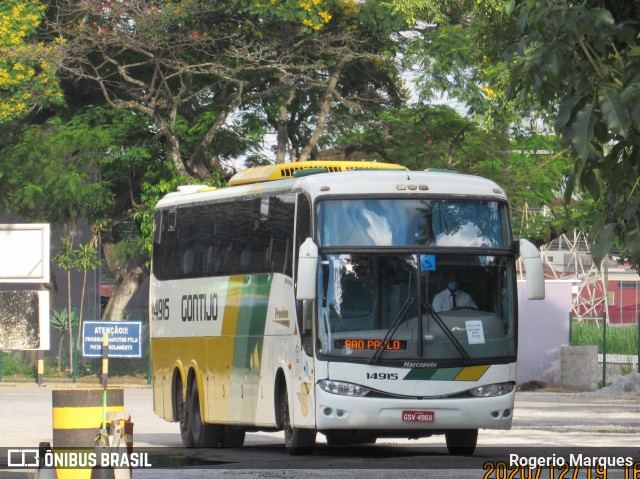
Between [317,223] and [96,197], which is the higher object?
[96,197]

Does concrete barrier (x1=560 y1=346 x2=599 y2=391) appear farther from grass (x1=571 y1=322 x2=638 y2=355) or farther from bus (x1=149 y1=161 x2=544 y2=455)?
bus (x1=149 y1=161 x2=544 y2=455)

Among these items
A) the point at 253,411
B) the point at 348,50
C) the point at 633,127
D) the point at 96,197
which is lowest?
the point at 253,411

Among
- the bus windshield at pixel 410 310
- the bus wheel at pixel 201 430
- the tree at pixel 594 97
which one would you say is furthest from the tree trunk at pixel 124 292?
the tree at pixel 594 97

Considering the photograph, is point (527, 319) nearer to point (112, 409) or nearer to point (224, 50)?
point (224, 50)

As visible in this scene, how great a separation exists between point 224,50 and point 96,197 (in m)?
5.74

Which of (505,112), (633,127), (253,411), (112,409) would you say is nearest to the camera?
(633,127)

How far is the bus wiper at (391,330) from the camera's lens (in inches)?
635

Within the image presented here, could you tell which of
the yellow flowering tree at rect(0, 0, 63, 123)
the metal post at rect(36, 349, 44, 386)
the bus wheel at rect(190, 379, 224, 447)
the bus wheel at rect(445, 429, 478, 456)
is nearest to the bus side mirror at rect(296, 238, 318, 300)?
the bus wheel at rect(445, 429, 478, 456)

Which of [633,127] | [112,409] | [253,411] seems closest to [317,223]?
[253,411]

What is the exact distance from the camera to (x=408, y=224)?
55.0 feet

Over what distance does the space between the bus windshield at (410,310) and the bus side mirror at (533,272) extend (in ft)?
1.97

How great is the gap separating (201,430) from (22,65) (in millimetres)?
16000

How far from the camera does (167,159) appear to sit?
37000 mm

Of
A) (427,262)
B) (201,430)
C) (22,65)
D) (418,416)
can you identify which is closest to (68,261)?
(22,65)
